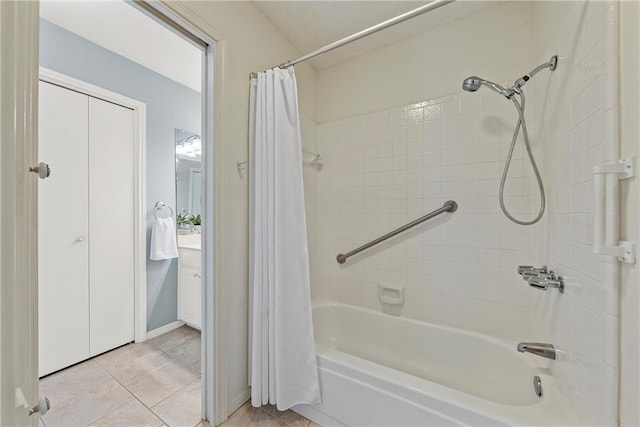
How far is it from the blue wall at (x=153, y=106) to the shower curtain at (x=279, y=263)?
1.40m

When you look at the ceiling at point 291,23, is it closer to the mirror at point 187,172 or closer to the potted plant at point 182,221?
the mirror at point 187,172

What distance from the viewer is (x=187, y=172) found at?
2535mm

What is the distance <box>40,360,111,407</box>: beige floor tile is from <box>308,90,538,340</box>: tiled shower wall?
157cm

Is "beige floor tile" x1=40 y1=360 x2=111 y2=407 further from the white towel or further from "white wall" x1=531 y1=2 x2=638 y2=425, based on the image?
"white wall" x1=531 y1=2 x2=638 y2=425

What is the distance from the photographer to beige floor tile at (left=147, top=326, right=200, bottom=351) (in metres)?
2.12

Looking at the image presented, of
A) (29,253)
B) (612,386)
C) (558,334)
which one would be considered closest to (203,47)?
(29,253)

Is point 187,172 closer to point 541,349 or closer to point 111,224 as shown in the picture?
point 111,224

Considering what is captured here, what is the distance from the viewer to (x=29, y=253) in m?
0.51

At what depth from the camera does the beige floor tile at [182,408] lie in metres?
1.34

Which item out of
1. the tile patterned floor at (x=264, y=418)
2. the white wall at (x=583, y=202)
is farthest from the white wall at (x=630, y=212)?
the tile patterned floor at (x=264, y=418)

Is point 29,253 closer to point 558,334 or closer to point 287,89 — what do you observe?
point 287,89

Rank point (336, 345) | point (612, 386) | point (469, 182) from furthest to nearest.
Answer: point (336, 345) < point (469, 182) < point (612, 386)

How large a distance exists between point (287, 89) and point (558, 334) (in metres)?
1.74

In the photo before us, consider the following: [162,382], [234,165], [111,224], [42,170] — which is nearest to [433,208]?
[234,165]
